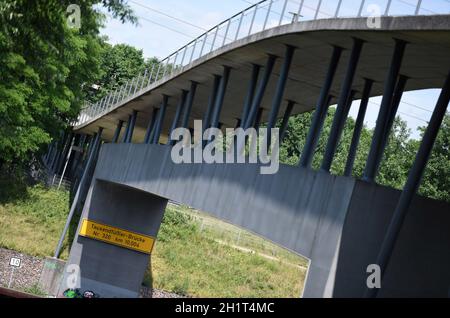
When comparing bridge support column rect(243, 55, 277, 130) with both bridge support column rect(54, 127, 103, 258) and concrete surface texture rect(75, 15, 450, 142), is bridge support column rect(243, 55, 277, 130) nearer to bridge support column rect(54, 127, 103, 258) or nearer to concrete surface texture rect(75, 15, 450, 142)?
concrete surface texture rect(75, 15, 450, 142)

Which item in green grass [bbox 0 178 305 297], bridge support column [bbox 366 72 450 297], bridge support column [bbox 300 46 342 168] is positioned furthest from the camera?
green grass [bbox 0 178 305 297]

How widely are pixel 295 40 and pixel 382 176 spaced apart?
3574 centimetres

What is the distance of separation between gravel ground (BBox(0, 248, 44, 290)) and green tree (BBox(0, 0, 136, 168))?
486 cm

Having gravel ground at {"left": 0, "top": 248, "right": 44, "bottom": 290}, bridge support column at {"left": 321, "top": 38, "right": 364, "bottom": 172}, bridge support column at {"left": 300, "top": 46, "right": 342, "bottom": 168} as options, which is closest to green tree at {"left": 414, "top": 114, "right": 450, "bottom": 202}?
gravel ground at {"left": 0, "top": 248, "right": 44, "bottom": 290}

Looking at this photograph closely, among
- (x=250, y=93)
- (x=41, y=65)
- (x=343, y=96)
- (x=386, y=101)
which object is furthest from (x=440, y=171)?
(x=41, y=65)

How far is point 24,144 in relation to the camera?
41.9 metres

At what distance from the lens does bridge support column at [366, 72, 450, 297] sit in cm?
1388

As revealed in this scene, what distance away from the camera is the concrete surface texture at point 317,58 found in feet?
48.8

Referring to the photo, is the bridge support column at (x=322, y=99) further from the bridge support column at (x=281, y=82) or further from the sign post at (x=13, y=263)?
the sign post at (x=13, y=263)

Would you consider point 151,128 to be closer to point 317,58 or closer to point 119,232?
point 119,232

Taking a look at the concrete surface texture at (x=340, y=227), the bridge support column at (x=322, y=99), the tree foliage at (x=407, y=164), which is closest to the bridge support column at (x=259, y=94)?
the concrete surface texture at (x=340, y=227)

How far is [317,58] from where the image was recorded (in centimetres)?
2197

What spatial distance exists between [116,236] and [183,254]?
14156 millimetres

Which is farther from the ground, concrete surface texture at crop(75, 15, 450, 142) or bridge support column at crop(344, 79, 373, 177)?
concrete surface texture at crop(75, 15, 450, 142)
